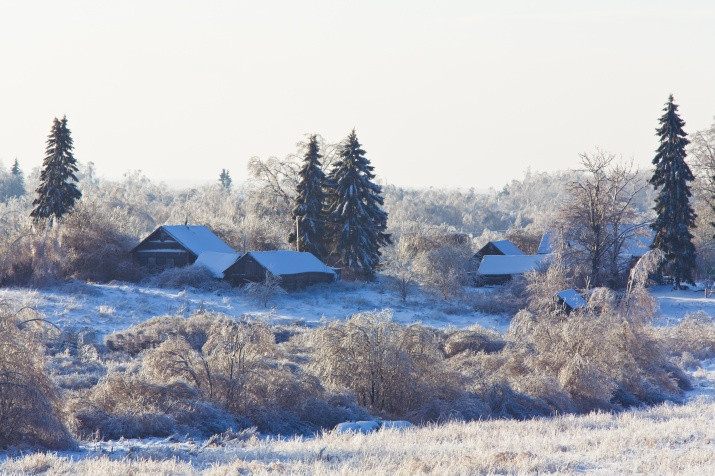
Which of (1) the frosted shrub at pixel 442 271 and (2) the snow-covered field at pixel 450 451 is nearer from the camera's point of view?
(2) the snow-covered field at pixel 450 451

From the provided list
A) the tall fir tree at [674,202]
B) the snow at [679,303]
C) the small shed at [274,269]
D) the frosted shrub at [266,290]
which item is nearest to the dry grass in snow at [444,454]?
the frosted shrub at [266,290]

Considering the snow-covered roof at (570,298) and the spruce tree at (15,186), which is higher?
the spruce tree at (15,186)

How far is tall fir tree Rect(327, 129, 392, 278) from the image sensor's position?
185 feet

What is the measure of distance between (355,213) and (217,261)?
998 centimetres

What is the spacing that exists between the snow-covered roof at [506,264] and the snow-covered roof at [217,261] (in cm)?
1724

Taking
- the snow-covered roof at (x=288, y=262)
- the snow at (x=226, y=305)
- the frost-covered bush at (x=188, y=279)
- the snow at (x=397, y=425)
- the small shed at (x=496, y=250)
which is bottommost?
the snow at (x=397, y=425)

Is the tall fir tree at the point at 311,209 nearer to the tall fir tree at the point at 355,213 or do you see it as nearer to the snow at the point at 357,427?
the tall fir tree at the point at 355,213

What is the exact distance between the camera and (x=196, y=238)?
188 ft

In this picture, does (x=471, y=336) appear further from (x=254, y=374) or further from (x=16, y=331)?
(x=16, y=331)

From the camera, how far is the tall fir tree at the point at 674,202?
53.7 meters

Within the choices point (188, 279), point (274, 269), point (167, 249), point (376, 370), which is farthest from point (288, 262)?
point (376, 370)

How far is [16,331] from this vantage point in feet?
51.2

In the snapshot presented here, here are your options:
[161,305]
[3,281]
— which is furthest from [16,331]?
[3,281]

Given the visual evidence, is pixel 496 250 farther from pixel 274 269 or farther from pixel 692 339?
pixel 692 339
